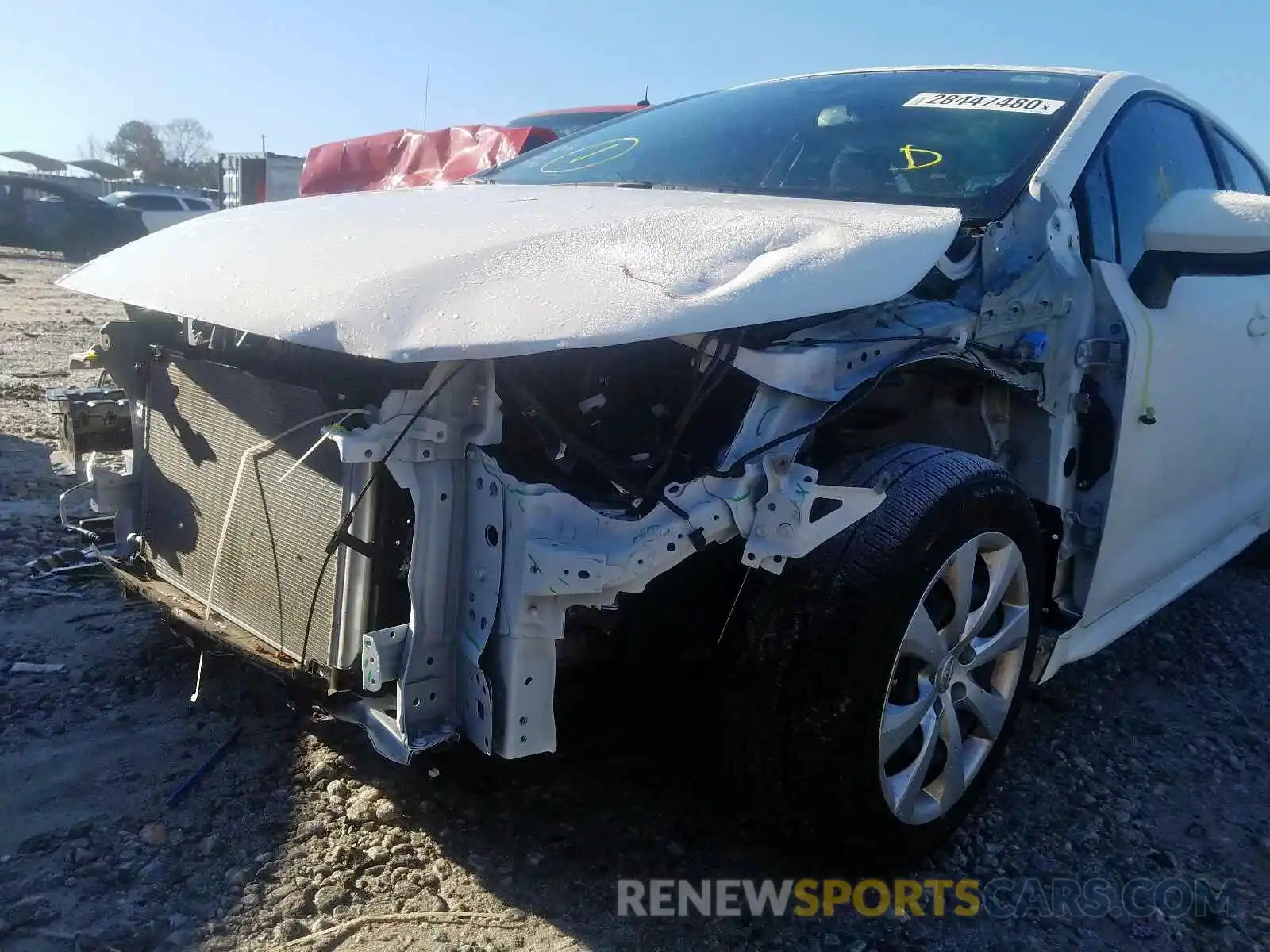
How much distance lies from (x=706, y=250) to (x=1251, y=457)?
8.14 feet

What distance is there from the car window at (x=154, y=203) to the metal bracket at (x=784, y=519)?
2161cm

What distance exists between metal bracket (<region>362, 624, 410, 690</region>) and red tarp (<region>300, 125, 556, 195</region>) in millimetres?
6848

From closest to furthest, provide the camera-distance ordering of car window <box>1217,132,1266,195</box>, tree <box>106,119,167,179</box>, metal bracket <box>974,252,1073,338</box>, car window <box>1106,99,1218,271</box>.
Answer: metal bracket <box>974,252,1073,338</box> < car window <box>1106,99,1218,271</box> < car window <box>1217,132,1266,195</box> < tree <box>106,119,167,179</box>

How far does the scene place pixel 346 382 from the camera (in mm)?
1820

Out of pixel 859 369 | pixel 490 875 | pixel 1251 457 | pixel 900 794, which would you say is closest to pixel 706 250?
pixel 859 369

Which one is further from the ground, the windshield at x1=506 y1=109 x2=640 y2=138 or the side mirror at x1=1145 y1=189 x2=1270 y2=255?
the windshield at x1=506 y1=109 x2=640 y2=138

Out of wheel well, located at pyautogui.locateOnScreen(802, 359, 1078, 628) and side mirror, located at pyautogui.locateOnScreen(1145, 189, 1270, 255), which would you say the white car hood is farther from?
side mirror, located at pyautogui.locateOnScreen(1145, 189, 1270, 255)

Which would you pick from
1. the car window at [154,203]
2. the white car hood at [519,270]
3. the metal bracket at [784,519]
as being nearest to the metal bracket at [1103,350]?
the white car hood at [519,270]

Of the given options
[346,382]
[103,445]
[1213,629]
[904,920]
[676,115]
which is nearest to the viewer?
[346,382]

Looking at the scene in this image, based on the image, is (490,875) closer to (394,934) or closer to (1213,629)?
(394,934)

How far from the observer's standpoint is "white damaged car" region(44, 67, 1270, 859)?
172cm

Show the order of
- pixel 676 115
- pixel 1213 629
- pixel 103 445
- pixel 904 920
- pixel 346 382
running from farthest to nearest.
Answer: pixel 1213 629, pixel 676 115, pixel 103 445, pixel 904 920, pixel 346 382

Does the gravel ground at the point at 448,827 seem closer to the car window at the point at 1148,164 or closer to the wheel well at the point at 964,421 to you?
the wheel well at the point at 964,421

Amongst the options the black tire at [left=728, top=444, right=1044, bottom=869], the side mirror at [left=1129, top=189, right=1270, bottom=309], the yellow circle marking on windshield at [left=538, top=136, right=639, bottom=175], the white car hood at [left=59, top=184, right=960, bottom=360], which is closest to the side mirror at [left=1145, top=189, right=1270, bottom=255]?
the side mirror at [left=1129, top=189, right=1270, bottom=309]
